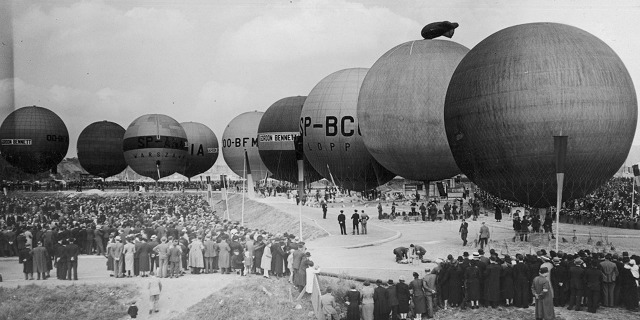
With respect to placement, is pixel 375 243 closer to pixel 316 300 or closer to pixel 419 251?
pixel 419 251

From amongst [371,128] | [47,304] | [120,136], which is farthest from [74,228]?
[120,136]

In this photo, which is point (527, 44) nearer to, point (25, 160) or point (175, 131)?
point (175, 131)

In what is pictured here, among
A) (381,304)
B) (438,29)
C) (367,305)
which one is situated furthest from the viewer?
(438,29)

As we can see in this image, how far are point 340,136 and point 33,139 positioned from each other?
92.0 feet

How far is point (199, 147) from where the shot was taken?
64.1 m

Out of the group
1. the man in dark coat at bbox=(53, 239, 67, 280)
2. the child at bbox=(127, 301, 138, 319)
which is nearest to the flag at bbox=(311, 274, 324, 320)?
the child at bbox=(127, 301, 138, 319)

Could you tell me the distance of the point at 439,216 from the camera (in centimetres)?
2831

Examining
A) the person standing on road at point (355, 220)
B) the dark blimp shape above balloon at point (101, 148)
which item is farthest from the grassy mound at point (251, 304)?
the dark blimp shape above balloon at point (101, 148)

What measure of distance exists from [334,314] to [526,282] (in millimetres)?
4586

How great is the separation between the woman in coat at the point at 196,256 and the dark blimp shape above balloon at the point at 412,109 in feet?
41.5

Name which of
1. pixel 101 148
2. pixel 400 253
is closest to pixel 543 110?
pixel 400 253

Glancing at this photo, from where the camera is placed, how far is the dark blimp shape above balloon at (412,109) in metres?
24.8

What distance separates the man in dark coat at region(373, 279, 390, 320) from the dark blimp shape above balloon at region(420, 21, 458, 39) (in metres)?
19.9

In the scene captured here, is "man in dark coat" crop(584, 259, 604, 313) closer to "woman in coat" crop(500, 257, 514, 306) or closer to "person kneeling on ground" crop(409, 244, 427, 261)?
"woman in coat" crop(500, 257, 514, 306)
